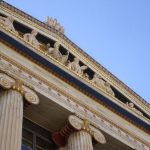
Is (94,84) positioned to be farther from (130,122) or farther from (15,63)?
(15,63)

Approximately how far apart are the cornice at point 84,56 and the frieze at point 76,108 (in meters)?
2.27

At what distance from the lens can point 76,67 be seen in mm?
16500

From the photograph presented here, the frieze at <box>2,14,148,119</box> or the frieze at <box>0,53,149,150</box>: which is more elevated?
the frieze at <box>2,14,148,119</box>

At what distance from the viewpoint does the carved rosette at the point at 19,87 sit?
42.9 feet

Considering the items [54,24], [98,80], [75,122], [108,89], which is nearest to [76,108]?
[75,122]

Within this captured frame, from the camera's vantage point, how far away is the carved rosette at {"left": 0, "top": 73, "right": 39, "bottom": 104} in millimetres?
13063

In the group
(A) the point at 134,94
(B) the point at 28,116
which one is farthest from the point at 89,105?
(A) the point at 134,94

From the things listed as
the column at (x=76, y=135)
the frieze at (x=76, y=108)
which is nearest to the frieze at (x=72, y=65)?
the frieze at (x=76, y=108)

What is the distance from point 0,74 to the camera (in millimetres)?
13180

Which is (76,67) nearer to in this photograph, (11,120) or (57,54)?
(57,54)

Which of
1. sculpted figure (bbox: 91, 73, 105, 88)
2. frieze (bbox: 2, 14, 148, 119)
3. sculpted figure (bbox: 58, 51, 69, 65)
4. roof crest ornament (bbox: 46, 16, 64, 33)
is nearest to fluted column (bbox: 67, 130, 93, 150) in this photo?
frieze (bbox: 2, 14, 148, 119)

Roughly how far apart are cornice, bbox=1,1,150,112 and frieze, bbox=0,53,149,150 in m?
2.27

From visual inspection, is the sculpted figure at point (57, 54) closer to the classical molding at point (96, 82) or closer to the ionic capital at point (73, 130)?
the classical molding at point (96, 82)

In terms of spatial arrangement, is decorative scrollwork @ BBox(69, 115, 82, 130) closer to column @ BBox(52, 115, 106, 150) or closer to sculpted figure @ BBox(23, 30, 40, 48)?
column @ BBox(52, 115, 106, 150)
